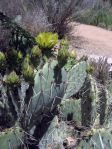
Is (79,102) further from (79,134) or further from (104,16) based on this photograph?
(104,16)

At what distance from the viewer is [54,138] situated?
429cm

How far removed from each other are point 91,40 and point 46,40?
8206mm

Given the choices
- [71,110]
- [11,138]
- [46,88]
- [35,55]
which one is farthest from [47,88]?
[71,110]

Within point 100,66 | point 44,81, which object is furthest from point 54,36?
point 100,66

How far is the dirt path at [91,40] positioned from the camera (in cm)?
1083

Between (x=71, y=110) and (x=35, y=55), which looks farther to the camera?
(x=71, y=110)

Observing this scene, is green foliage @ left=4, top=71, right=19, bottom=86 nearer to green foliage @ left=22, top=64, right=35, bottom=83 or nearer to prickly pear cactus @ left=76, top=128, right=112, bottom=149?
green foliage @ left=22, top=64, right=35, bottom=83

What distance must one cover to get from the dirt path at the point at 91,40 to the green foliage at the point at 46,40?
6.26 metres

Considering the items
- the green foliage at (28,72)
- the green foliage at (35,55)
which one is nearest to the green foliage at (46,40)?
the green foliage at (35,55)

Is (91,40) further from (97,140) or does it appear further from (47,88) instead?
(97,140)

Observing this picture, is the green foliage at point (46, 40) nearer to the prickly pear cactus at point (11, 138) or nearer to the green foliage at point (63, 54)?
the green foliage at point (63, 54)

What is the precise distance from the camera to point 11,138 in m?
3.89

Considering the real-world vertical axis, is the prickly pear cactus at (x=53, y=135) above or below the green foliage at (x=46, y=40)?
below

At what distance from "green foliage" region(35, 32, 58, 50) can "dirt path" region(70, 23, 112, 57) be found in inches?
246
